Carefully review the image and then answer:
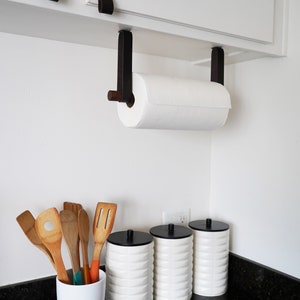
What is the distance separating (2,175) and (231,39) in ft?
2.21

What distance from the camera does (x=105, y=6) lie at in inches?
27.2

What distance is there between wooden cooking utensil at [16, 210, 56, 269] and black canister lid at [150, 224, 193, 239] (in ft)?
1.02

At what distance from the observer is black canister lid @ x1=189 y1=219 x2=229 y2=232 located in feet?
3.62

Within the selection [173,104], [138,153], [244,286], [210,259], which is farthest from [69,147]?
[244,286]

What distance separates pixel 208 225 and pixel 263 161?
26cm

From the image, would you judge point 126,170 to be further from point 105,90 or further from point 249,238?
point 249,238

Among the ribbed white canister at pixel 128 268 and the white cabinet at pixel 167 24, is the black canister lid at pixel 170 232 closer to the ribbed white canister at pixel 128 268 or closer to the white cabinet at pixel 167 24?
the ribbed white canister at pixel 128 268

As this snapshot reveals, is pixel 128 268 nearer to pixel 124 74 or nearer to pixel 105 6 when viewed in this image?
pixel 124 74

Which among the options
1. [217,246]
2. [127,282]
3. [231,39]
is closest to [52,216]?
[127,282]

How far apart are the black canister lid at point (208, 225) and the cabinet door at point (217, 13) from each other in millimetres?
569

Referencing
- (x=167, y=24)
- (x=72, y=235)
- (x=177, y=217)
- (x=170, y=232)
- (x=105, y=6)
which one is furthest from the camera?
(x=177, y=217)

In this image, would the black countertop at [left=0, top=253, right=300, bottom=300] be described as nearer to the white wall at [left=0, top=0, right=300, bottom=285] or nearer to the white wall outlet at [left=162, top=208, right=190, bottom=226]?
the white wall at [left=0, top=0, right=300, bottom=285]

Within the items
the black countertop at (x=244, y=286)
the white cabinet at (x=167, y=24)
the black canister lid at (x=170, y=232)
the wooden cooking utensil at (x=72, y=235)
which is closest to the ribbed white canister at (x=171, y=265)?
the black canister lid at (x=170, y=232)

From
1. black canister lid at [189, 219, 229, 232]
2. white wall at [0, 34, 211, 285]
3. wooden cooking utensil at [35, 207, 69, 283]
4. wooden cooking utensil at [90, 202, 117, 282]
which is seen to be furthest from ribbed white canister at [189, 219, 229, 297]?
wooden cooking utensil at [35, 207, 69, 283]
